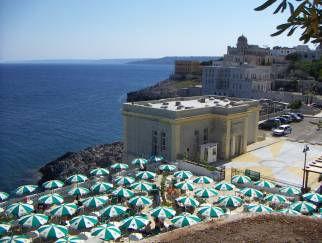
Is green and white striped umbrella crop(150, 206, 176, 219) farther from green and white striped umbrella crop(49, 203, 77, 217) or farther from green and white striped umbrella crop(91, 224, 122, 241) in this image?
green and white striped umbrella crop(49, 203, 77, 217)

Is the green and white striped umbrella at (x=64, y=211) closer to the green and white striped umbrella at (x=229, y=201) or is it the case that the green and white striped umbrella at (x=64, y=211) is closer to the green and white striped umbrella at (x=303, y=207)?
the green and white striped umbrella at (x=229, y=201)

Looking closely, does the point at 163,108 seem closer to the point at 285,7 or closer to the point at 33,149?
the point at 285,7

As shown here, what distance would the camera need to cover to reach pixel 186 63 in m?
150

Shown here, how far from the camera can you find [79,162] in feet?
174

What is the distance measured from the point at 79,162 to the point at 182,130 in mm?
25703

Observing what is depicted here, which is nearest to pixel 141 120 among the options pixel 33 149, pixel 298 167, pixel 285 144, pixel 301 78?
pixel 298 167

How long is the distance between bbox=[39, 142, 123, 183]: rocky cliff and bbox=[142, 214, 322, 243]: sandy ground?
1502 inches

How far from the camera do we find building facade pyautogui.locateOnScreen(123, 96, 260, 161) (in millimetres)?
31469

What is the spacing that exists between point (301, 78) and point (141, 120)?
72.0 m

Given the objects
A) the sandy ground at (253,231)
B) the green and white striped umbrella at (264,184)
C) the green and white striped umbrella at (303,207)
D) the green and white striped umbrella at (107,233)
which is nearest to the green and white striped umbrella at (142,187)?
the green and white striped umbrella at (107,233)

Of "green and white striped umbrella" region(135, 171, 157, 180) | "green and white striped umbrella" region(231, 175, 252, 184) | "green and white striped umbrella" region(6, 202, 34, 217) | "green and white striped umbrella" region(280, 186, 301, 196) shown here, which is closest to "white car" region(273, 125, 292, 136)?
"green and white striped umbrella" region(231, 175, 252, 184)

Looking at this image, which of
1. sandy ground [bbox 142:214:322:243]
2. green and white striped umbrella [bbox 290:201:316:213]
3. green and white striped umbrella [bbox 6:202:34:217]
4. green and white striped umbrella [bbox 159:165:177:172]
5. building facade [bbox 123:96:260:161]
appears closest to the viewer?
sandy ground [bbox 142:214:322:243]

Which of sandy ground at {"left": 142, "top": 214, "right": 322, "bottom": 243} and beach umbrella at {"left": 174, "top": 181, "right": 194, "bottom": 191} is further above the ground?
sandy ground at {"left": 142, "top": 214, "right": 322, "bottom": 243}

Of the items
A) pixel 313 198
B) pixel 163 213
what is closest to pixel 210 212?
pixel 163 213
